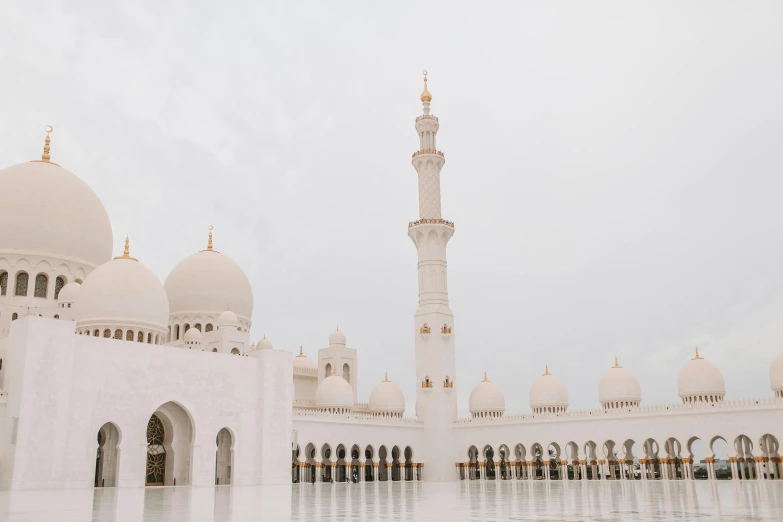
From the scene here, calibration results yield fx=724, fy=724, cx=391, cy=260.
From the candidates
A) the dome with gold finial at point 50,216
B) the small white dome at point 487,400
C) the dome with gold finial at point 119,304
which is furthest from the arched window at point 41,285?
the small white dome at point 487,400

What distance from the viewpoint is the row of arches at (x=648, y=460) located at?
2981cm

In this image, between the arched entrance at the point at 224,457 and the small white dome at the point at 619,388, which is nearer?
the arched entrance at the point at 224,457

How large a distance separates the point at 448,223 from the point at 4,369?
22.1m

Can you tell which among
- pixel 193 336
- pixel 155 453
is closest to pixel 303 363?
pixel 193 336

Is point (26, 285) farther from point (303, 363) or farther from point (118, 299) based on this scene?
point (303, 363)

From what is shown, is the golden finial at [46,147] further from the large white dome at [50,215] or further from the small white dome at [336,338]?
the small white dome at [336,338]

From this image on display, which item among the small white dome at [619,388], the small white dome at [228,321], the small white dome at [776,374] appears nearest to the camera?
the small white dome at [228,321]

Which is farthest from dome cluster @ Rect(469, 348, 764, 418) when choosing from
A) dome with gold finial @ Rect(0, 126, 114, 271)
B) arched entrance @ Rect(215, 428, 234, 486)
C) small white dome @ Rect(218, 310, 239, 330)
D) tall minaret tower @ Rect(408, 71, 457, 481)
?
dome with gold finial @ Rect(0, 126, 114, 271)

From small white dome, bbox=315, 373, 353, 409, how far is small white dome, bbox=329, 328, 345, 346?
3489mm

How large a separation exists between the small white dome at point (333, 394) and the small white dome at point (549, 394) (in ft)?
30.7

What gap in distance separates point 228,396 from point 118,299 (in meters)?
5.32

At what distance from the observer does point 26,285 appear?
2738cm

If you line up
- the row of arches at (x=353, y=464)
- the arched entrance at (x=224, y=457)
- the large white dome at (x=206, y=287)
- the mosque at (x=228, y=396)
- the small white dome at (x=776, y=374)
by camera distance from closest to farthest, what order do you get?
the mosque at (x=228, y=396)
the arched entrance at (x=224, y=457)
the small white dome at (x=776, y=374)
the row of arches at (x=353, y=464)
the large white dome at (x=206, y=287)

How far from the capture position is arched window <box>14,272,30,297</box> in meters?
27.2
